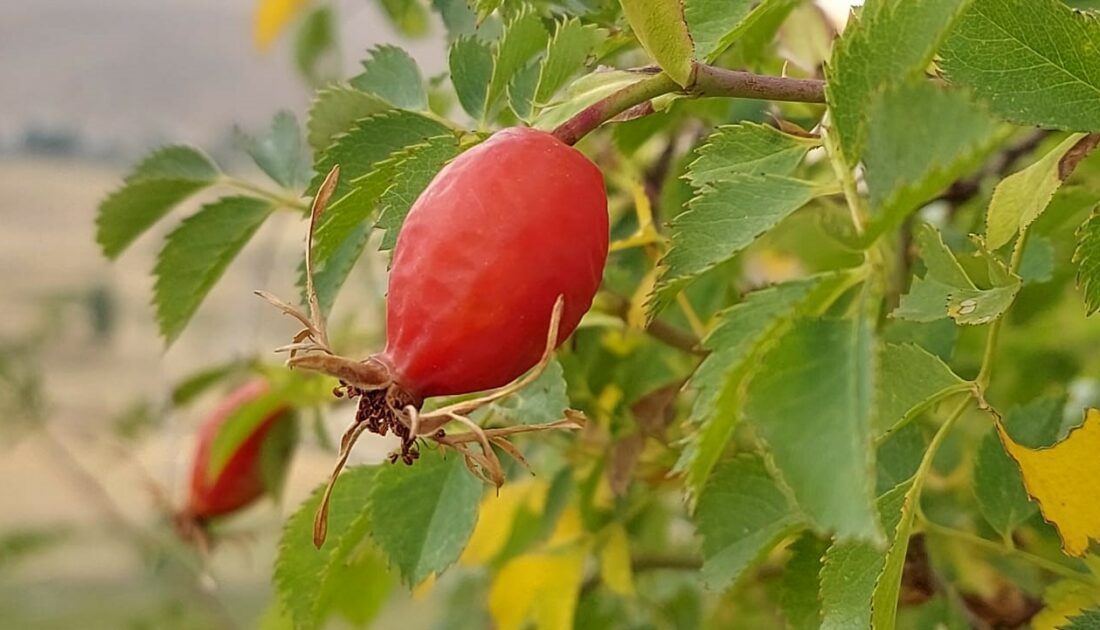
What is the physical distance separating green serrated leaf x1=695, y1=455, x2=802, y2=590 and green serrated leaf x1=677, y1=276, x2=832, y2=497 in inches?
5.8

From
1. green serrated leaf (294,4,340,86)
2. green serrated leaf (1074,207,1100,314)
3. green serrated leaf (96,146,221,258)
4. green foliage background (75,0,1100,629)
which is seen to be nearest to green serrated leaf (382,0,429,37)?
green foliage background (75,0,1100,629)

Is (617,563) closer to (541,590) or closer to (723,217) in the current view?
(541,590)

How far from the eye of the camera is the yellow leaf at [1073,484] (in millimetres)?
379

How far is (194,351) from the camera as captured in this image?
2.12 metres

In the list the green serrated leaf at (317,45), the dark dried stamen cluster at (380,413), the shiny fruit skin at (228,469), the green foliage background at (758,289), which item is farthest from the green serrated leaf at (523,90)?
the green serrated leaf at (317,45)

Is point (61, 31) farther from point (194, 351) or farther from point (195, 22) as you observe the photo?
point (194, 351)

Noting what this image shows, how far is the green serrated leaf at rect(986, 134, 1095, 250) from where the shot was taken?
1.15 feet

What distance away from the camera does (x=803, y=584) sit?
45 cm

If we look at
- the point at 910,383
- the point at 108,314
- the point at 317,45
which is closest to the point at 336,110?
the point at 910,383

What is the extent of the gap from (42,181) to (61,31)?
453mm

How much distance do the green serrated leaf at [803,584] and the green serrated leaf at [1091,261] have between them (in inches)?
6.2

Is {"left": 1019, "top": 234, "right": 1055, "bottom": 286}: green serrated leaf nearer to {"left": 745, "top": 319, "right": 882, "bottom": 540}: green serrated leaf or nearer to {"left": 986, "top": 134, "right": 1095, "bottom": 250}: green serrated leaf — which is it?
{"left": 986, "top": 134, "right": 1095, "bottom": 250}: green serrated leaf

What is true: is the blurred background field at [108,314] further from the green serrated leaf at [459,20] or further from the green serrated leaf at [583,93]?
the green serrated leaf at [583,93]

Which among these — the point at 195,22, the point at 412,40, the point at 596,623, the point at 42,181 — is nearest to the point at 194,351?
the point at 42,181
